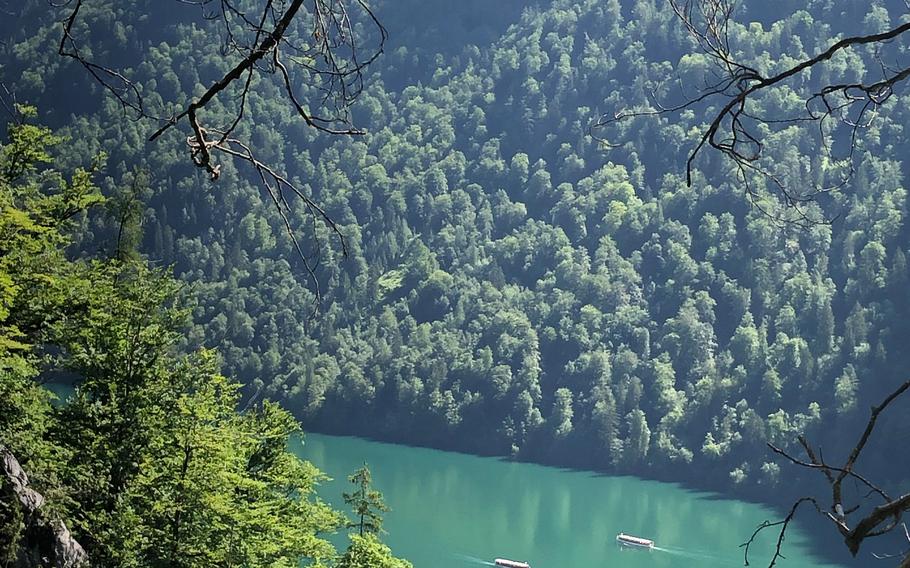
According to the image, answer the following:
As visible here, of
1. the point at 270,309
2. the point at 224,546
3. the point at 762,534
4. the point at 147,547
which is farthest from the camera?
the point at 270,309

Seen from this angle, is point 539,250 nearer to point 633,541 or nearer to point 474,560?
point 633,541

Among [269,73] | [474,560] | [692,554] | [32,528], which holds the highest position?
[692,554]

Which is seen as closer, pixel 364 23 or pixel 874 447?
pixel 874 447

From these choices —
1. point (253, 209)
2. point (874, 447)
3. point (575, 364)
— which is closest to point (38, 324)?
point (874, 447)

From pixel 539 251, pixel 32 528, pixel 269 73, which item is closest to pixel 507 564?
pixel 32 528

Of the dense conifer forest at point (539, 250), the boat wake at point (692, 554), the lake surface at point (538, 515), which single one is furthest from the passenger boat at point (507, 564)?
the dense conifer forest at point (539, 250)

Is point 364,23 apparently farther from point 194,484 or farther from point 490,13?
point 194,484

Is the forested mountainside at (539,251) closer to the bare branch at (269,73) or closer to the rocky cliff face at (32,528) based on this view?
the rocky cliff face at (32,528)
